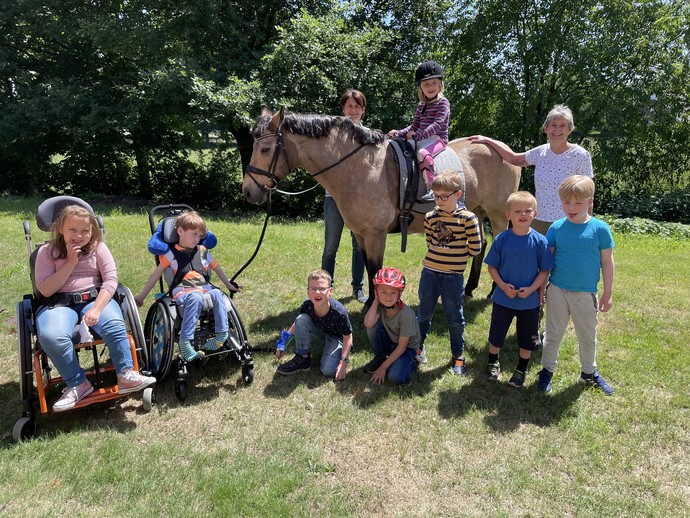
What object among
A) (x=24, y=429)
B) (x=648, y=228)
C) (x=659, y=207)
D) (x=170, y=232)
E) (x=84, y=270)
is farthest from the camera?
(x=659, y=207)

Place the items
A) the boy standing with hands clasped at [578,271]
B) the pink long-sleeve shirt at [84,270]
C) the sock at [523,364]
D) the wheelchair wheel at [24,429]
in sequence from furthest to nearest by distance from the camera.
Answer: the sock at [523,364], the boy standing with hands clasped at [578,271], the pink long-sleeve shirt at [84,270], the wheelchair wheel at [24,429]

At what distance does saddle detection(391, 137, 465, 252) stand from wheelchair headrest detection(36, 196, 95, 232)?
A: 2734 millimetres

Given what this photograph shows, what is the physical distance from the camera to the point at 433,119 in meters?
4.40

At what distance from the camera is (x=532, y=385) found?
3488 mm

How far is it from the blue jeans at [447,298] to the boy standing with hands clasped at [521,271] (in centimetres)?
29

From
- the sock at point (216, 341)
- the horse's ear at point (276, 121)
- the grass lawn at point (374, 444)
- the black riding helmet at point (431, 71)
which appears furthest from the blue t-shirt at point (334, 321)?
the black riding helmet at point (431, 71)

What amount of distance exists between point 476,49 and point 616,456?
41.1 ft

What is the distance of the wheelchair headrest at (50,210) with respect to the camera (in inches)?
122

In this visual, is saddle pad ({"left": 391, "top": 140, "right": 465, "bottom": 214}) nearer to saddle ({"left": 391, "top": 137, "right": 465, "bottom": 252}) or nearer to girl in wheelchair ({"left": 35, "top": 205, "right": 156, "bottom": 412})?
saddle ({"left": 391, "top": 137, "right": 465, "bottom": 252})

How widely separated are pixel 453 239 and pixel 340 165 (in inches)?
55.2

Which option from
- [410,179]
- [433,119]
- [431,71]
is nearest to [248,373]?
[410,179]

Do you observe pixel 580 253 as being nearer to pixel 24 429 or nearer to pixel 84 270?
pixel 84 270

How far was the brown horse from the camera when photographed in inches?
155

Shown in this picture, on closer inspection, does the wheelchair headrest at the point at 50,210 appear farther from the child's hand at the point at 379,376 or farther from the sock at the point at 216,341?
the child's hand at the point at 379,376
